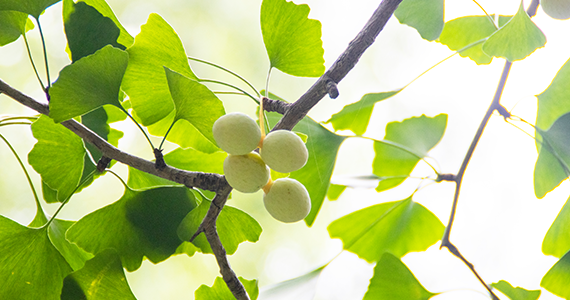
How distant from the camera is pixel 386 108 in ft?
A: 3.78

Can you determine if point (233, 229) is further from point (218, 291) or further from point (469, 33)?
point (469, 33)

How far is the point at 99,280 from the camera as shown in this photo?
1.16 feet

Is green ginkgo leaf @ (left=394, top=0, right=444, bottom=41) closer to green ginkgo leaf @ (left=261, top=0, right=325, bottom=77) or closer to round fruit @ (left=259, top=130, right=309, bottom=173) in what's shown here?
green ginkgo leaf @ (left=261, top=0, right=325, bottom=77)

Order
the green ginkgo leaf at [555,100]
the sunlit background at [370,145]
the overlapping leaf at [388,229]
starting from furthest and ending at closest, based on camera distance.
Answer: the sunlit background at [370,145] → the overlapping leaf at [388,229] → the green ginkgo leaf at [555,100]

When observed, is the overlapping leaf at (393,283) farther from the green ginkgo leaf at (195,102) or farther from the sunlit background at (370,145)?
the sunlit background at (370,145)

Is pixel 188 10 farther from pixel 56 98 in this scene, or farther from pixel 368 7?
pixel 56 98

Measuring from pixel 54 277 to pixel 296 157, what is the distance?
0.93ft

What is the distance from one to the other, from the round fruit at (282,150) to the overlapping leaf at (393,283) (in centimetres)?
22

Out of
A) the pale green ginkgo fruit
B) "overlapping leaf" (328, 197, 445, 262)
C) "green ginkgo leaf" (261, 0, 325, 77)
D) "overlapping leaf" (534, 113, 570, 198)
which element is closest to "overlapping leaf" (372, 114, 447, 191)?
"overlapping leaf" (328, 197, 445, 262)

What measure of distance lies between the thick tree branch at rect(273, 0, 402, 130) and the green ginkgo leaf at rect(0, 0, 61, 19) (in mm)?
231

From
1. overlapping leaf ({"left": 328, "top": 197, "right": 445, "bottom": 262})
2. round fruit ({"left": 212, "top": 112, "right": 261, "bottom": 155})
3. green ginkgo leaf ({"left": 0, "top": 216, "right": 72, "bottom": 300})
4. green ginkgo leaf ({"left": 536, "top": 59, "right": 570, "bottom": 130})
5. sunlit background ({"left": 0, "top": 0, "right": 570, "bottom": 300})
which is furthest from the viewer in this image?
sunlit background ({"left": 0, "top": 0, "right": 570, "bottom": 300})

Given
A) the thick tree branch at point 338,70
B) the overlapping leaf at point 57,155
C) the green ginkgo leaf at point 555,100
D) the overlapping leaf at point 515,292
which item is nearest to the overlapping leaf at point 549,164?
the green ginkgo leaf at point 555,100

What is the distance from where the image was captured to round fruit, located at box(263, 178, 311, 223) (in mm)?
288

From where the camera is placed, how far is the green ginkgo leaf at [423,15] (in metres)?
0.52
